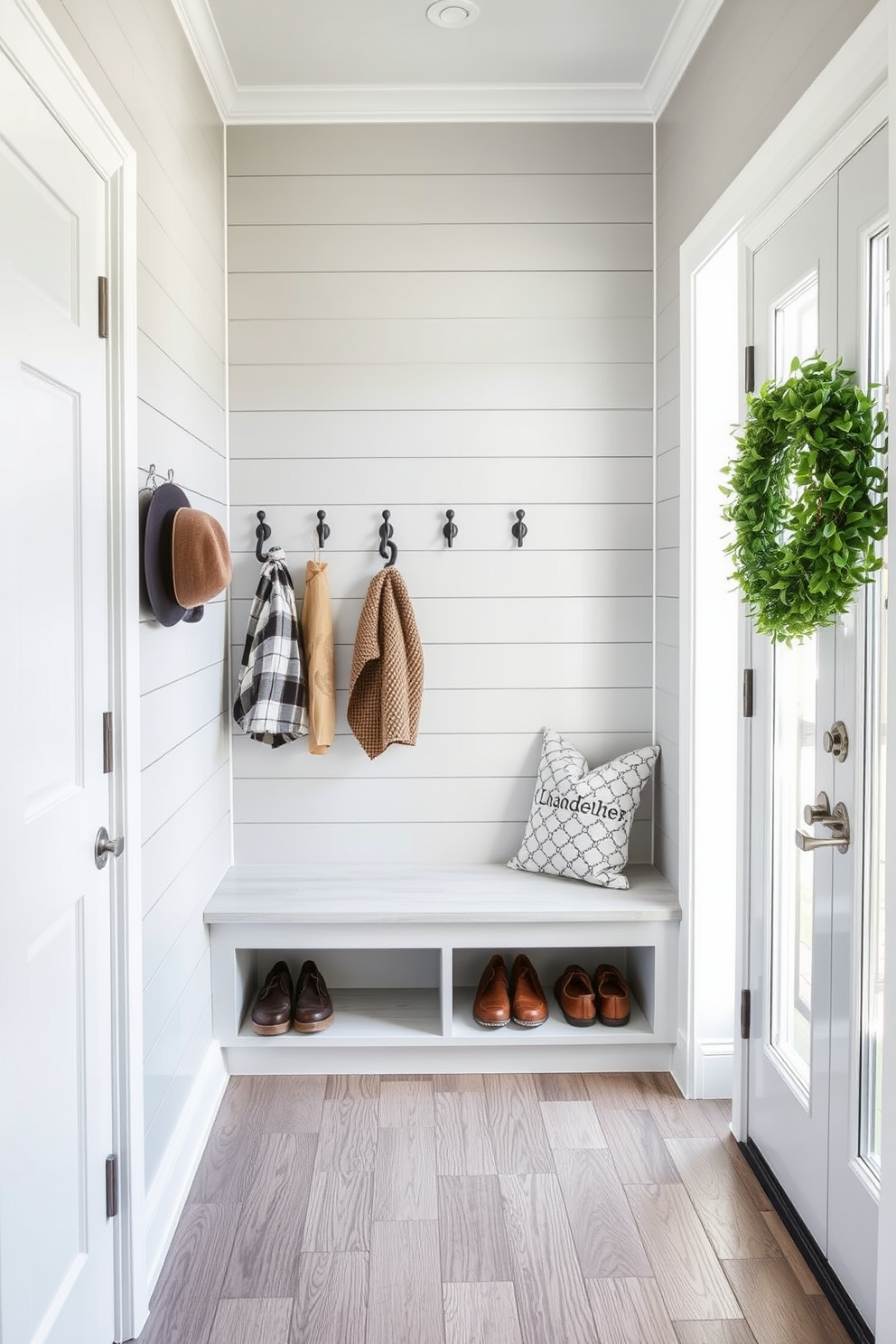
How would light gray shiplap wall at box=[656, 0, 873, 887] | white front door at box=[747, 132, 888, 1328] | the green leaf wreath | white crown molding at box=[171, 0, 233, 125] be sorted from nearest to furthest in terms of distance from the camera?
the green leaf wreath, white front door at box=[747, 132, 888, 1328], light gray shiplap wall at box=[656, 0, 873, 887], white crown molding at box=[171, 0, 233, 125]

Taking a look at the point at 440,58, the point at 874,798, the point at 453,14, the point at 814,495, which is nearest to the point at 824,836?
the point at 874,798

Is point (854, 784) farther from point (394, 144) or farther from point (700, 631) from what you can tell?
point (394, 144)

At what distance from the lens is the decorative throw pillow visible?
9.12 feet

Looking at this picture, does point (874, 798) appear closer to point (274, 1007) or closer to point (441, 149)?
point (274, 1007)

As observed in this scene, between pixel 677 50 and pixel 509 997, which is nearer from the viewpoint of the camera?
pixel 677 50

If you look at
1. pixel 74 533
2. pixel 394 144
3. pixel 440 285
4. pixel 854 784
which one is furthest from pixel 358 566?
pixel 854 784

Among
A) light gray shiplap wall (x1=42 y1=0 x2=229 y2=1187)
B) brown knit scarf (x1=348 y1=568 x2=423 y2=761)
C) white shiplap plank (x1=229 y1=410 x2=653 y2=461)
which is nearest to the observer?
light gray shiplap wall (x1=42 y1=0 x2=229 y2=1187)

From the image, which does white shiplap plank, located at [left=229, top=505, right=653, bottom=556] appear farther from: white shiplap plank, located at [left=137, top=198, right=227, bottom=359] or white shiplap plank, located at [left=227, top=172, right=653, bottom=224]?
white shiplap plank, located at [left=227, top=172, right=653, bottom=224]

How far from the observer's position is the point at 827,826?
178cm

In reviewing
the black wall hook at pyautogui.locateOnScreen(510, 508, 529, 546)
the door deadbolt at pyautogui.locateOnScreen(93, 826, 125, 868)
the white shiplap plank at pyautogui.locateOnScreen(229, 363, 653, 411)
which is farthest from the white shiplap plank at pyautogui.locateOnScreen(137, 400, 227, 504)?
the black wall hook at pyautogui.locateOnScreen(510, 508, 529, 546)

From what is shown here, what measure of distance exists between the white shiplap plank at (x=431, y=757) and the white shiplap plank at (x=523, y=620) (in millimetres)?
278

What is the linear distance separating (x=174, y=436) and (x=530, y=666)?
4.08 ft

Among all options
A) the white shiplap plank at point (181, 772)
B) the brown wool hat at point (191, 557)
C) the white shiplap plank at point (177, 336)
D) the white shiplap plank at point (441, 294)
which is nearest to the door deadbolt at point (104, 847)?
the white shiplap plank at point (181, 772)

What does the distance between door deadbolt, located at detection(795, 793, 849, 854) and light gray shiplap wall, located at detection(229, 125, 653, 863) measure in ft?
3.88
